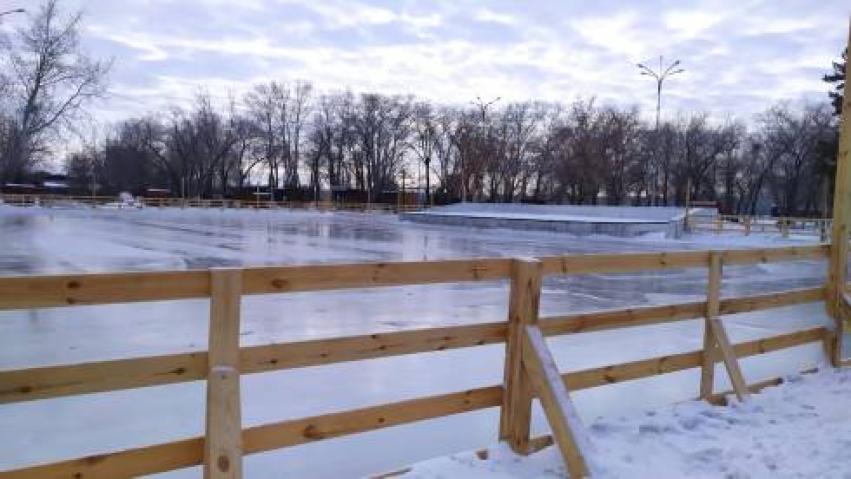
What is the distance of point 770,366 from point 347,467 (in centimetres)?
543

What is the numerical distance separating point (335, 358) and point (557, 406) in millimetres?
1421

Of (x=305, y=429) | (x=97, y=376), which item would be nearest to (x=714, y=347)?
(x=305, y=429)

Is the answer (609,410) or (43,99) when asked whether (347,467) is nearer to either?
(609,410)

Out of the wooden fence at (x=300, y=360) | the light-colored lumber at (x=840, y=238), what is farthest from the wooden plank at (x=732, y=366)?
the light-colored lumber at (x=840, y=238)

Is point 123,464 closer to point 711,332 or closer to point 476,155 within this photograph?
point 711,332

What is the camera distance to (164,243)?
26750mm

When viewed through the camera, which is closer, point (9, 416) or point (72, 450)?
point (72, 450)

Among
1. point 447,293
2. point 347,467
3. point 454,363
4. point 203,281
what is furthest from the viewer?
point 447,293

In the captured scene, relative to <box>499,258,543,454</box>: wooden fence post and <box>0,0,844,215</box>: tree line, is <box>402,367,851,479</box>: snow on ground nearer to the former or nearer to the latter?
<box>499,258,543,454</box>: wooden fence post

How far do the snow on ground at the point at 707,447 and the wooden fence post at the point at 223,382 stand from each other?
1209mm

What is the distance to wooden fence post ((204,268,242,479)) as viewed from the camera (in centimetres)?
363

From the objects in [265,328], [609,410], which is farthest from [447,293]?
[609,410]

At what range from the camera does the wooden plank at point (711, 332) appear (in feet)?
21.0

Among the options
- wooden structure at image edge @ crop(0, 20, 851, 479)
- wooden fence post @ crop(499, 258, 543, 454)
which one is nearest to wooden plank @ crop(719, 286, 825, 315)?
wooden structure at image edge @ crop(0, 20, 851, 479)
